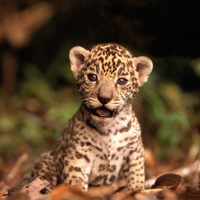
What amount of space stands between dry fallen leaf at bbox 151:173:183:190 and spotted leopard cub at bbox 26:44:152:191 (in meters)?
0.49

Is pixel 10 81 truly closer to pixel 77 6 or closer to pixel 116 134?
pixel 77 6

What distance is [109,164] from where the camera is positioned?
18.6 feet

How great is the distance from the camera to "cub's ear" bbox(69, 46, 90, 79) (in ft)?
19.3

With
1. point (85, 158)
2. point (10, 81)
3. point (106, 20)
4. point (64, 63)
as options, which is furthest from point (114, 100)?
point (10, 81)

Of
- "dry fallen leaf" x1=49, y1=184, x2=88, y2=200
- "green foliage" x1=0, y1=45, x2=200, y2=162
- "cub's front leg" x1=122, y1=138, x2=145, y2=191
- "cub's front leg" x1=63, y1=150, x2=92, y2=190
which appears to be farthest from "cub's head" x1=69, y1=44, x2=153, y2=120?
"green foliage" x1=0, y1=45, x2=200, y2=162

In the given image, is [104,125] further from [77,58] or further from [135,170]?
[77,58]

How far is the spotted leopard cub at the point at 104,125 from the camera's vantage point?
534cm

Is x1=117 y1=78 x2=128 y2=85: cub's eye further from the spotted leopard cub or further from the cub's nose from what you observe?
the cub's nose

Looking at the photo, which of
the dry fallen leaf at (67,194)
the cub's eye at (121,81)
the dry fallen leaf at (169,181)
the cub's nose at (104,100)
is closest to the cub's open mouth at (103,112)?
the cub's nose at (104,100)

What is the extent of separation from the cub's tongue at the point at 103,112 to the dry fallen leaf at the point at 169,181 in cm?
137

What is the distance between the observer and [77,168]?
18.0 ft

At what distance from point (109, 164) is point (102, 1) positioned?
13.7ft

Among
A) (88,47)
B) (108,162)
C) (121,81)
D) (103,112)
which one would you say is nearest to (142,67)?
(121,81)

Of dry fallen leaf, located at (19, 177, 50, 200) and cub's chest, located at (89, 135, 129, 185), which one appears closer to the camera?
dry fallen leaf, located at (19, 177, 50, 200)
